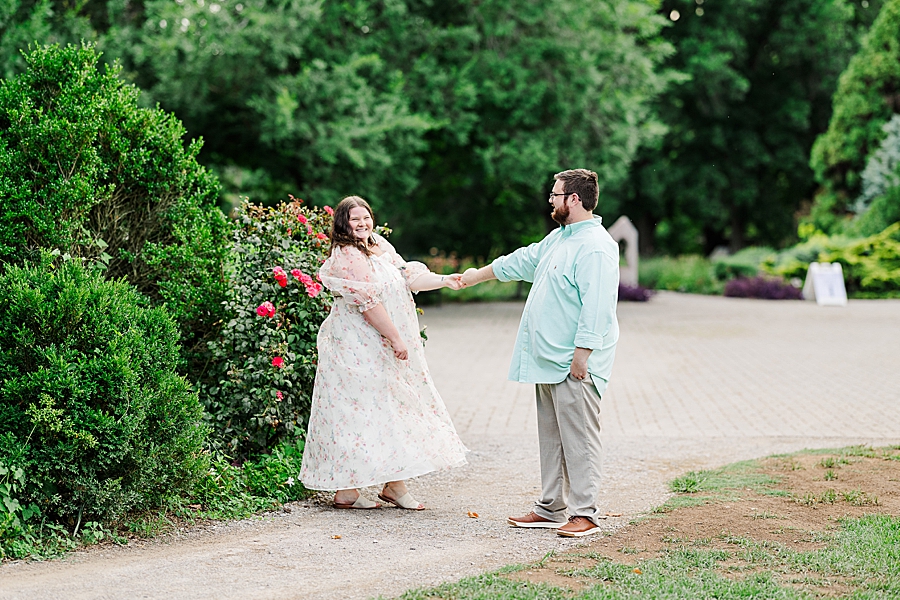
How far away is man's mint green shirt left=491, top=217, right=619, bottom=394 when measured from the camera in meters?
5.02

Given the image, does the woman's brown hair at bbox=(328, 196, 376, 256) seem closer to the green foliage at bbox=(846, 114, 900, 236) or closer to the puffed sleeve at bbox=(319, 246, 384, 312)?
the puffed sleeve at bbox=(319, 246, 384, 312)

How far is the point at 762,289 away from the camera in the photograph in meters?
25.1

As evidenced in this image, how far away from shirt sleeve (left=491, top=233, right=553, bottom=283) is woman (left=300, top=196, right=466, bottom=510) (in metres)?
0.35

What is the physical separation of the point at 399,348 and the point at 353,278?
0.48 m

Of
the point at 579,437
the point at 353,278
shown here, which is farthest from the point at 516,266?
the point at 579,437

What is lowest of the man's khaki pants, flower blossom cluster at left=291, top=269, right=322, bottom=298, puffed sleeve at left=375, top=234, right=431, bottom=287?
the man's khaki pants

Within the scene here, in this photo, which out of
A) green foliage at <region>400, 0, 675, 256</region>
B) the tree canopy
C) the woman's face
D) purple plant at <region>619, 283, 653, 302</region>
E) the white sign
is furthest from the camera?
purple plant at <region>619, 283, 653, 302</region>

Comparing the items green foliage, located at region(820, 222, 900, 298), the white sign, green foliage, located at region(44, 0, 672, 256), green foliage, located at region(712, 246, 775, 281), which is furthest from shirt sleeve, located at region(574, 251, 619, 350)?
green foliage, located at region(712, 246, 775, 281)

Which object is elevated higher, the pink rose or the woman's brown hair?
the woman's brown hair

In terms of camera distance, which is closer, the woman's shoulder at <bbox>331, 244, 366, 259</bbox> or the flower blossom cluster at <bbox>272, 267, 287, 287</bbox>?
the woman's shoulder at <bbox>331, 244, 366, 259</bbox>

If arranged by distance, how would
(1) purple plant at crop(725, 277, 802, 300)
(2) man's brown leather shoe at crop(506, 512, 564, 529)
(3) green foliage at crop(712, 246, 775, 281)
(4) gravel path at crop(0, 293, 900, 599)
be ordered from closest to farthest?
(4) gravel path at crop(0, 293, 900, 599), (2) man's brown leather shoe at crop(506, 512, 564, 529), (1) purple plant at crop(725, 277, 802, 300), (3) green foliage at crop(712, 246, 775, 281)

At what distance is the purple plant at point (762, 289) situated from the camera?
80.7ft

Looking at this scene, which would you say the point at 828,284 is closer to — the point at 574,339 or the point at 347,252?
the point at 574,339

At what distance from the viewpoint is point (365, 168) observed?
61.2 feet
